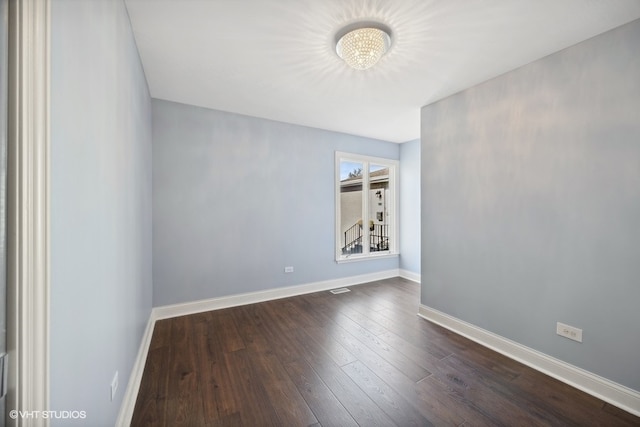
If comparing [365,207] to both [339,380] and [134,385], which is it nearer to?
[339,380]

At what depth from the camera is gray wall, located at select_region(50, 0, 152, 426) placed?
0.81 metres

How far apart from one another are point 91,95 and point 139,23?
118cm

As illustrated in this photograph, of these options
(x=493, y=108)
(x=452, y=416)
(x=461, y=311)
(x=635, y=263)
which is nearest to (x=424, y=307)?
(x=461, y=311)

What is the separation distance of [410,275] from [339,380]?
3.28 meters

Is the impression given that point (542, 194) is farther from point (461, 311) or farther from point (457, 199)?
point (461, 311)

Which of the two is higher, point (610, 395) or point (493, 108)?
point (493, 108)

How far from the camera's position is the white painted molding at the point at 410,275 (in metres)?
4.73

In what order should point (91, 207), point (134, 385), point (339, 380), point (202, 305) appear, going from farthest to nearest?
point (202, 305), point (339, 380), point (134, 385), point (91, 207)

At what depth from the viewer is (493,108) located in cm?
250

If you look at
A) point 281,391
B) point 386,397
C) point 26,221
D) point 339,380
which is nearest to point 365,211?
point 339,380

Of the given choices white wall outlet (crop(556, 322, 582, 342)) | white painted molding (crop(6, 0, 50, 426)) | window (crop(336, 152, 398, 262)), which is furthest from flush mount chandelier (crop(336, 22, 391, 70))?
white wall outlet (crop(556, 322, 582, 342))

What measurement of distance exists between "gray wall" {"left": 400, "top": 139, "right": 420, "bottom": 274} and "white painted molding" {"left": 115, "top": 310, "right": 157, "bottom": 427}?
4210 millimetres

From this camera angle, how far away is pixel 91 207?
42.5 inches

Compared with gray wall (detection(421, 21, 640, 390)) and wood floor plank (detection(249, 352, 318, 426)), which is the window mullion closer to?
gray wall (detection(421, 21, 640, 390))
